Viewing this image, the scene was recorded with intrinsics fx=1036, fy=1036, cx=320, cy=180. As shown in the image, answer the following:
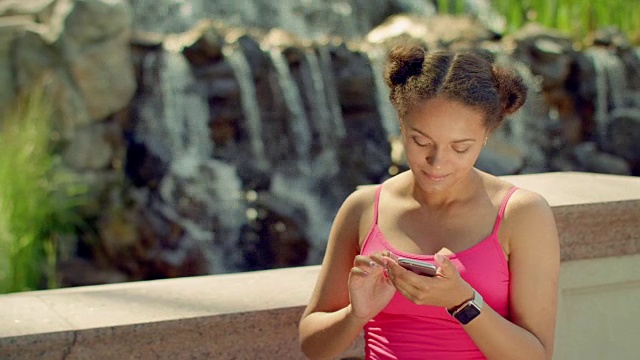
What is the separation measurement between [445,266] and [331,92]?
8320 mm

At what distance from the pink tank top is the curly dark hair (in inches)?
8.4

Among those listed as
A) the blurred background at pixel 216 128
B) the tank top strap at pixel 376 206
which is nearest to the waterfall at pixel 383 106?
the blurred background at pixel 216 128

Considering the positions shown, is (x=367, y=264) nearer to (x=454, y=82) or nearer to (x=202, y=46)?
(x=454, y=82)

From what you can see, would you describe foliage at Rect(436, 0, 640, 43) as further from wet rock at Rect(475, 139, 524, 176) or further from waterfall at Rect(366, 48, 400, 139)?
wet rock at Rect(475, 139, 524, 176)

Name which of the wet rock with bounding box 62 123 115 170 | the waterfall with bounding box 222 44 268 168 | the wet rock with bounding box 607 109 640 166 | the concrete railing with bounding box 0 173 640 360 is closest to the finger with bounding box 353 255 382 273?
the concrete railing with bounding box 0 173 640 360

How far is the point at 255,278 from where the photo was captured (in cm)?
285

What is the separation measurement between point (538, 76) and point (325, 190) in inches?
116

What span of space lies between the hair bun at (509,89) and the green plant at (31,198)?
4397 millimetres

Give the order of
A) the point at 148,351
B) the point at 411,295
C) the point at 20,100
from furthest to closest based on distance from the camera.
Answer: the point at 20,100 < the point at 148,351 < the point at 411,295

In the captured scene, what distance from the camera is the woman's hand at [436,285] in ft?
6.22

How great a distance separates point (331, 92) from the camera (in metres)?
10.1

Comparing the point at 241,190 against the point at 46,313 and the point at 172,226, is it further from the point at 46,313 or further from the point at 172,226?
the point at 46,313

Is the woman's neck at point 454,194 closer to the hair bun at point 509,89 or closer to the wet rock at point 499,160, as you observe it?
the hair bun at point 509,89

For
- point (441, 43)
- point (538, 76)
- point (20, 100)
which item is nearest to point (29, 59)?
point (20, 100)
